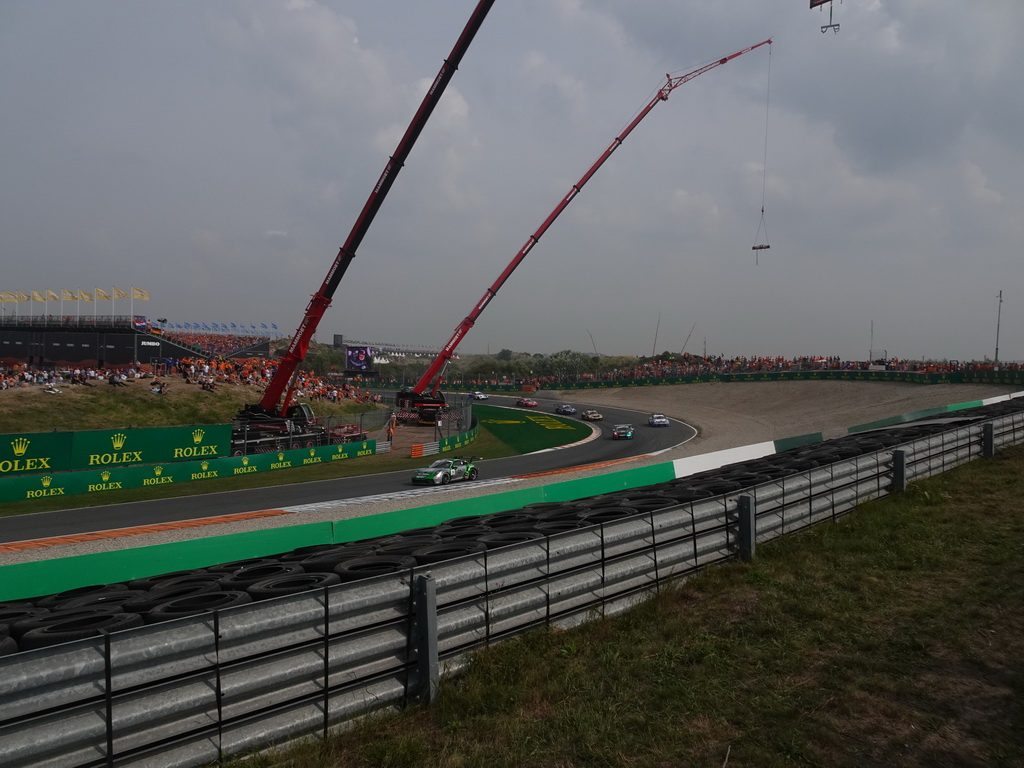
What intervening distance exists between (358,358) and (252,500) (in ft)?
226

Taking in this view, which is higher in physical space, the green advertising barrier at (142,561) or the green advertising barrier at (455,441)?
the green advertising barrier at (142,561)

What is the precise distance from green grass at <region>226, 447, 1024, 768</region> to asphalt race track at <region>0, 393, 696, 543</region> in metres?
17.9

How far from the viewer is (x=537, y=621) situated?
5.59m

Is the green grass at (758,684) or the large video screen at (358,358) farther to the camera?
the large video screen at (358,358)

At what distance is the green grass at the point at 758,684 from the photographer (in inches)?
157

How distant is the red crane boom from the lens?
29.1 meters

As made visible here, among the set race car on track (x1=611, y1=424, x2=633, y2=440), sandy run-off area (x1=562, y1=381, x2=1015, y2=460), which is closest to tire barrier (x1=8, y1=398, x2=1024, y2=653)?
sandy run-off area (x1=562, y1=381, x2=1015, y2=460)

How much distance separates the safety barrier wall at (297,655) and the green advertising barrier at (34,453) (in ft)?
86.1

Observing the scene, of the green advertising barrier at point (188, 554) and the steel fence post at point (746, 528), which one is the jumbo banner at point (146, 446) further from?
the steel fence post at point (746, 528)

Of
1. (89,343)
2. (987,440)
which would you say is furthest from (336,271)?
(89,343)

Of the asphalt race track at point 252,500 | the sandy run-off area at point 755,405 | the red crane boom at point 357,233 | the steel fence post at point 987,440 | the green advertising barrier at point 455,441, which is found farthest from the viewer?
the sandy run-off area at point 755,405

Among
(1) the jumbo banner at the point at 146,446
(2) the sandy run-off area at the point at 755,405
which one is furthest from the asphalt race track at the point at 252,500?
(1) the jumbo banner at the point at 146,446

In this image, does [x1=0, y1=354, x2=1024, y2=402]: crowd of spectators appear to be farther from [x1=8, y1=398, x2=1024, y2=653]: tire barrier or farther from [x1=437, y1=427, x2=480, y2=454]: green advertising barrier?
[x1=8, y1=398, x2=1024, y2=653]: tire barrier

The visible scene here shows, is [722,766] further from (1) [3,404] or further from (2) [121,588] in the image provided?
(1) [3,404]
